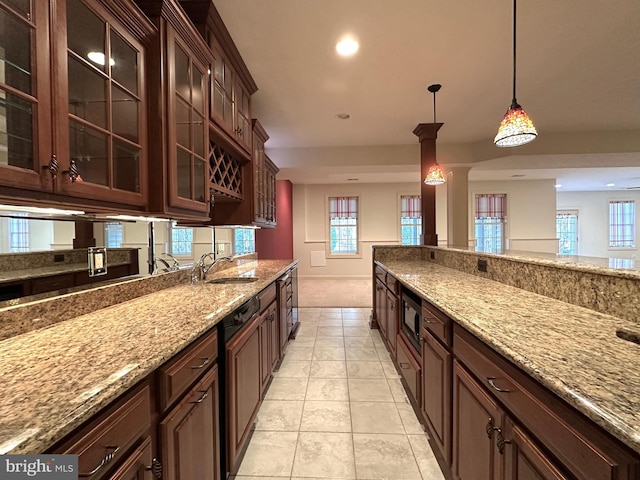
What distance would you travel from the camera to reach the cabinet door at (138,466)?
690mm

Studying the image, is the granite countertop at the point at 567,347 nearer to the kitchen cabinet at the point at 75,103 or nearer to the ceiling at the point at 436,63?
the kitchen cabinet at the point at 75,103

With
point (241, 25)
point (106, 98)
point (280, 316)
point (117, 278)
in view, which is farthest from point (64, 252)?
point (241, 25)

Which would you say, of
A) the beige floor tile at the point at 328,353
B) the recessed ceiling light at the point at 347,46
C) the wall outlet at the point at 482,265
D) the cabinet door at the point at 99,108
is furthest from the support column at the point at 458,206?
the cabinet door at the point at 99,108

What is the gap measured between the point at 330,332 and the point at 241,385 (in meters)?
2.23

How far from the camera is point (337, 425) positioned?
1835 mm

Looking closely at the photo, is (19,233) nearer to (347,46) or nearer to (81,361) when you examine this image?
(81,361)

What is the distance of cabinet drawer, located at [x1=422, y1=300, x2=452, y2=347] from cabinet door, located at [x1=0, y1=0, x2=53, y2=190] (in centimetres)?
160

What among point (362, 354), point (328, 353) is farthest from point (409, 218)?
point (328, 353)

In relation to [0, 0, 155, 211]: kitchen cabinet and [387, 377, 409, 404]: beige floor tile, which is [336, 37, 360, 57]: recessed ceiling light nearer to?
[0, 0, 155, 211]: kitchen cabinet

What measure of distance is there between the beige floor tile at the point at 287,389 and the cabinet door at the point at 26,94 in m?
1.94

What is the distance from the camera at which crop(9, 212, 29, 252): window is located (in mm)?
1064

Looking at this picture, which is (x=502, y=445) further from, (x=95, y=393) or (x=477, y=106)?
(x=477, y=106)

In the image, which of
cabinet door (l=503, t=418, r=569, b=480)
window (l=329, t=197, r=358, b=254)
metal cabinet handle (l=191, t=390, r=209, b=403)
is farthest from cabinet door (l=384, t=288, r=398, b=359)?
window (l=329, t=197, r=358, b=254)

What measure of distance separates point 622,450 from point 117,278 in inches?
74.9
